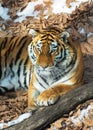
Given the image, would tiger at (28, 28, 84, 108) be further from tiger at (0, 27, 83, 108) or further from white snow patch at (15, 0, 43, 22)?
white snow patch at (15, 0, 43, 22)

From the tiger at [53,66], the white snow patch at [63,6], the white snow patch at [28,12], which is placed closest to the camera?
the tiger at [53,66]

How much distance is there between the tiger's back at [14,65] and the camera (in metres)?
5.71

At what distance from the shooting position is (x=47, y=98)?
450 centimetres

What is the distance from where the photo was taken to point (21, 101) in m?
5.29

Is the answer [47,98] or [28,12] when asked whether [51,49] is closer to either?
[47,98]

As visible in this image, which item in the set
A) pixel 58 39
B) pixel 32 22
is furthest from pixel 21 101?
pixel 32 22

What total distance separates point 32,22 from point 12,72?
4.67 feet

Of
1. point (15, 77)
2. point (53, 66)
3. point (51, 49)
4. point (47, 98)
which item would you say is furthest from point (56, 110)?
point (15, 77)

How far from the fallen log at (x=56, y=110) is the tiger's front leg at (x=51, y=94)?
2.1 inches

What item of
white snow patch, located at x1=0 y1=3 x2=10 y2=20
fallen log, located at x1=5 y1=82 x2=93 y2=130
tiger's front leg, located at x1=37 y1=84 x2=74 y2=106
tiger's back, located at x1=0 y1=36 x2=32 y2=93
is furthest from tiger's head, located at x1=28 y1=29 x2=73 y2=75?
white snow patch, located at x1=0 y1=3 x2=10 y2=20

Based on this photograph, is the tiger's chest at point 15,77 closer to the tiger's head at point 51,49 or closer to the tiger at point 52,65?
the tiger at point 52,65

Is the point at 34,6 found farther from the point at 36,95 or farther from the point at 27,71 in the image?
the point at 36,95

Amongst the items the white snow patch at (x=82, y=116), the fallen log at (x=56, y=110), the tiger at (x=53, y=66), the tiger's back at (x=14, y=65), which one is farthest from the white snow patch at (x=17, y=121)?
the tiger's back at (x=14, y=65)

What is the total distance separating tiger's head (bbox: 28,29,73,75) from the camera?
460 cm
